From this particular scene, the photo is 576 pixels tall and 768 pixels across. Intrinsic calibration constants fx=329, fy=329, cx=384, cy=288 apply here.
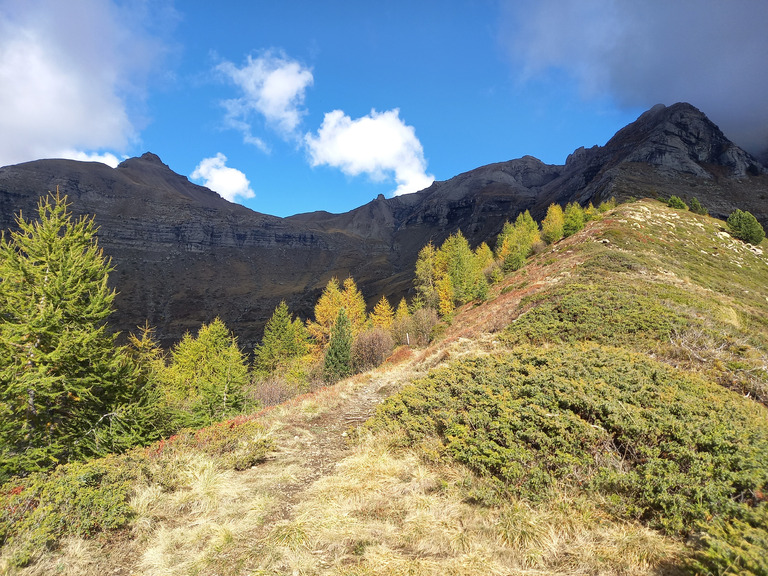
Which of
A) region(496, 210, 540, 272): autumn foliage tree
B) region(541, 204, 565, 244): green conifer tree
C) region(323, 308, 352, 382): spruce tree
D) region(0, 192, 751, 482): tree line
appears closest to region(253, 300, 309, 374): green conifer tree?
region(323, 308, 352, 382): spruce tree

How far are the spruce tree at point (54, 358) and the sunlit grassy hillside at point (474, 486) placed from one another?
3.46 meters

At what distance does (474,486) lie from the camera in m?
5.27

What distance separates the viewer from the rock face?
96938mm

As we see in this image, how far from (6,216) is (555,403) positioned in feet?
639

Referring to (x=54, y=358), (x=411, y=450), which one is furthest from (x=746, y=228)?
(x=54, y=358)

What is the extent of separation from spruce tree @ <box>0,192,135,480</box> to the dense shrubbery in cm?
902

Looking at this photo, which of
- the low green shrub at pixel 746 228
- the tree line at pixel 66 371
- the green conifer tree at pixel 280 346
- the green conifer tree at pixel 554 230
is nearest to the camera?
the tree line at pixel 66 371

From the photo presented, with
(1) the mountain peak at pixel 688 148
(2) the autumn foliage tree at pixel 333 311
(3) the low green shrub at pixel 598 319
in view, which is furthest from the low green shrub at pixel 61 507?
(1) the mountain peak at pixel 688 148

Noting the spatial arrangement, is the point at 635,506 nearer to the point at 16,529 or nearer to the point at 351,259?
the point at 16,529

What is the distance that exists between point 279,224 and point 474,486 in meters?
196

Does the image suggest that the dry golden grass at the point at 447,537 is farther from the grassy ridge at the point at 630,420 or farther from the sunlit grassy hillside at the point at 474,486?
the grassy ridge at the point at 630,420

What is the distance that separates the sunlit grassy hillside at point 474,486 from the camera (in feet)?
12.1

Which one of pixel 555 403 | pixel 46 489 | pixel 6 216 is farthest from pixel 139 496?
pixel 6 216

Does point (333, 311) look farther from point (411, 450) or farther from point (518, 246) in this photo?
point (411, 450)
